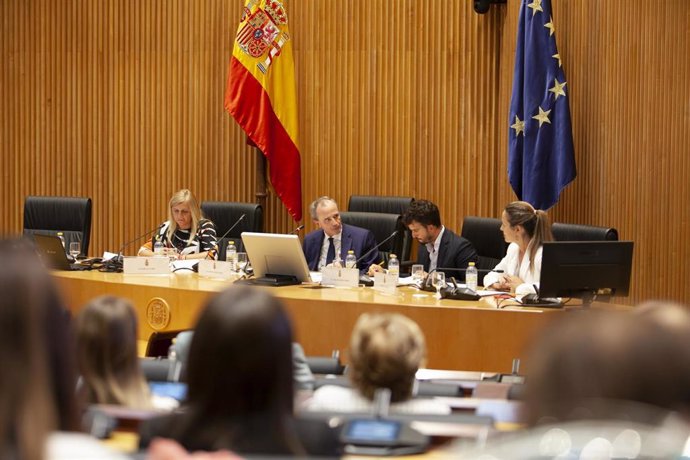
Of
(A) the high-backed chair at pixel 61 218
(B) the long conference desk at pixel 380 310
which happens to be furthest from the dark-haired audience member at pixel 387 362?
(A) the high-backed chair at pixel 61 218

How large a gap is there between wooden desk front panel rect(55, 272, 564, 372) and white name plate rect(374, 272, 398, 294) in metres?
0.06

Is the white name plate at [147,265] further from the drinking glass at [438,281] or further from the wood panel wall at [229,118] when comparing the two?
the wood panel wall at [229,118]

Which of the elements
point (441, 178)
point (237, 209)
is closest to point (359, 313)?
point (237, 209)

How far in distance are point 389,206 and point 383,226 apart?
440 mm

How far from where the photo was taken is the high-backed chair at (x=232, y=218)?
7.16 metres

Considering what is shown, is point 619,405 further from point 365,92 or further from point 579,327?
point 365,92

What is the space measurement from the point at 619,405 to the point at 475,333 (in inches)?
149

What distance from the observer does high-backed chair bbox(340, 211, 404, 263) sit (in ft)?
22.5

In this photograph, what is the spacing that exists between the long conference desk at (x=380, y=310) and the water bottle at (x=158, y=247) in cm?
93

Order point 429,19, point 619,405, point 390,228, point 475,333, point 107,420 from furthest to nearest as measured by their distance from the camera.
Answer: point 429,19, point 390,228, point 475,333, point 107,420, point 619,405

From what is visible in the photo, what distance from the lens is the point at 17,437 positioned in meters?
1.26

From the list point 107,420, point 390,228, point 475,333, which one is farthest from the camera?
point 390,228

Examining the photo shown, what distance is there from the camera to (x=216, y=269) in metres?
6.19

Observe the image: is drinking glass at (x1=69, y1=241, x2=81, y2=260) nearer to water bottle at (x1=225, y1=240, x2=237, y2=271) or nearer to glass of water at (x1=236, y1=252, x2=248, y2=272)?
water bottle at (x1=225, y1=240, x2=237, y2=271)
